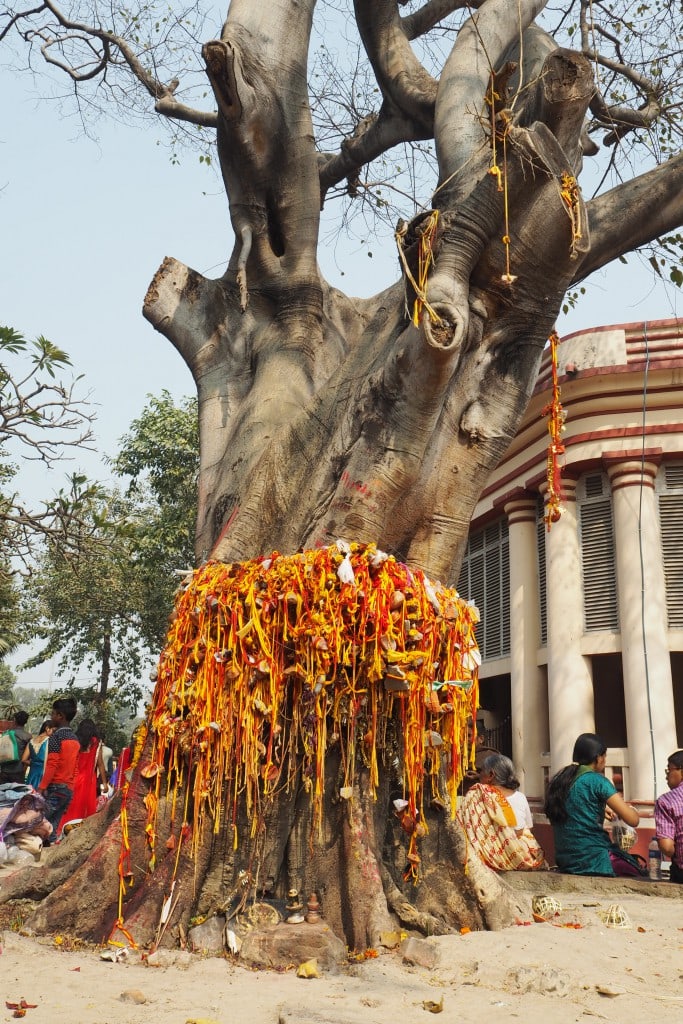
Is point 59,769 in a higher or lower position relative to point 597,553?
lower

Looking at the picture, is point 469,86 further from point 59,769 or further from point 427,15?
point 59,769

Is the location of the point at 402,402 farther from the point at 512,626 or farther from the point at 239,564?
the point at 512,626

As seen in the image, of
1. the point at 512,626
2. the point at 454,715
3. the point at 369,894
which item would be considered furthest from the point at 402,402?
the point at 512,626

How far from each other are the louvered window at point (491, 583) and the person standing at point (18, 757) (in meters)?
6.18

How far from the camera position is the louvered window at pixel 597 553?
1077cm

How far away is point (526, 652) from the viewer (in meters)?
11.5

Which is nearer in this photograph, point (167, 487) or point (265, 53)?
point (265, 53)

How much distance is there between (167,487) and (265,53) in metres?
18.8

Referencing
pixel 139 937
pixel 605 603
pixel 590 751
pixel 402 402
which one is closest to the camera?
pixel 139 937

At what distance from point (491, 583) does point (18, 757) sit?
675 centimetres

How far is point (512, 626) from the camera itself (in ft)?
38.6

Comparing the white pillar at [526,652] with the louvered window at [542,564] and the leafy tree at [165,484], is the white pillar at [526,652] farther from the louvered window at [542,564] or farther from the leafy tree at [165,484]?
the leafy tree at [165,484]

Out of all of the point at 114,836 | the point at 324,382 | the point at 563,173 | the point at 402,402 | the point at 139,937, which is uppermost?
the point at 563,173

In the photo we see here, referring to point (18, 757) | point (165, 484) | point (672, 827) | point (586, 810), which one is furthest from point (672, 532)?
point (165, 484)
